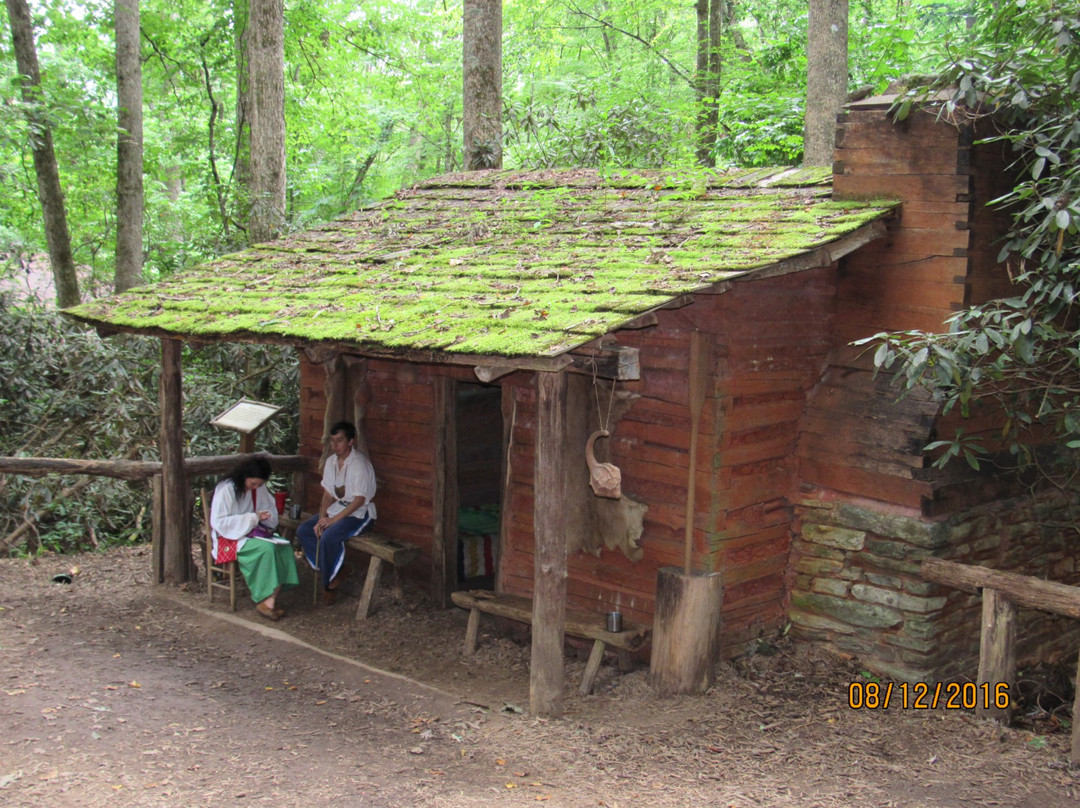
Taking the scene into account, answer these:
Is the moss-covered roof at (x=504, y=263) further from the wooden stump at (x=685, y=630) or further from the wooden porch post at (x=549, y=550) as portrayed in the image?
the wooden stump at (x=685, y=630)

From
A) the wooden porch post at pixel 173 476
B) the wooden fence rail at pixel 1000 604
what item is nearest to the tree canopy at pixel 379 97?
the wooden porch post at pixel 173 476

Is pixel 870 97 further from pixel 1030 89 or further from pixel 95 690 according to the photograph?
pixel 95 690

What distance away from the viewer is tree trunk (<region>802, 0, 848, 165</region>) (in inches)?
440

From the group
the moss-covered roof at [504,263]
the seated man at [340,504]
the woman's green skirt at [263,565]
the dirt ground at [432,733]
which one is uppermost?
the moss-covered roof at [504,263]

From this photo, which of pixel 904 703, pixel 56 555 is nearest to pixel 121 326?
pixel 56 555

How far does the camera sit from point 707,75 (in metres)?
16.9

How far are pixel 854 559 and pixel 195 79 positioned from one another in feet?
54.1

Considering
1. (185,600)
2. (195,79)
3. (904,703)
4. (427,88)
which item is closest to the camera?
(904,703)

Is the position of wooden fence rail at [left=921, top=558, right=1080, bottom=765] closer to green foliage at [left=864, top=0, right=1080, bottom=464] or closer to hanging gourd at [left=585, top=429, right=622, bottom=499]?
green foliage at [left=864, top=0, right=1080, bottom=464]

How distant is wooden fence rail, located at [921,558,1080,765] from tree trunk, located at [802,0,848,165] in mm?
6283

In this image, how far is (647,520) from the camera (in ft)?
22.8

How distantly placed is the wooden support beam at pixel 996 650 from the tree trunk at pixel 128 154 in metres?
12.6

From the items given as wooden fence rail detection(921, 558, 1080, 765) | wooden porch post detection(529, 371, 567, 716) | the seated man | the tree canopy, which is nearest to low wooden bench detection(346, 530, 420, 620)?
the seated man

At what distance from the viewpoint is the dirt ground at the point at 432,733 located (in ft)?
17.2
